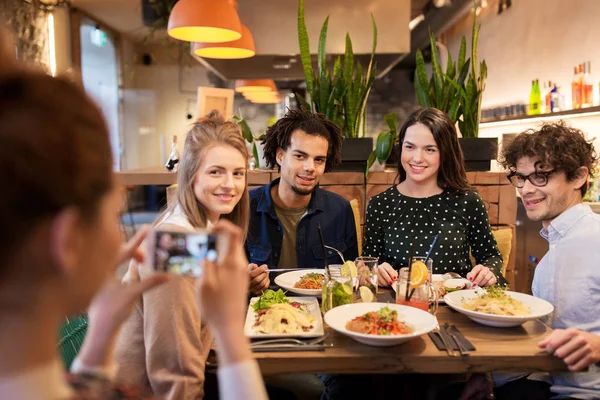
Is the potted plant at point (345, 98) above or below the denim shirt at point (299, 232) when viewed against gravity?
above

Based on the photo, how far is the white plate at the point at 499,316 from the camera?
4.71 ft

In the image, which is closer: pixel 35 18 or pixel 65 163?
pixel 65 163

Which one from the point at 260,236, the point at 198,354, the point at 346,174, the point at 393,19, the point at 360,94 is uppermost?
the point at 393,19

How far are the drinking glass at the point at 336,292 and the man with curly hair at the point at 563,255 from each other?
0.50 metres

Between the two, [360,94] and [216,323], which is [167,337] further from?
[360,94]

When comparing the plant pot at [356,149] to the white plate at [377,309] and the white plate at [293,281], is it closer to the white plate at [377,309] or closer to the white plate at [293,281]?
the white plate at [293,281]

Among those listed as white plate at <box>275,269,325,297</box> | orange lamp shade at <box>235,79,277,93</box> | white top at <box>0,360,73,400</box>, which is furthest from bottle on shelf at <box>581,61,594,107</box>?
white top at <box>0,360,73,400</box>

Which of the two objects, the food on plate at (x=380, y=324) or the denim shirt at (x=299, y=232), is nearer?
the food on plate at (x=380, y=324)

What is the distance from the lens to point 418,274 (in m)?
1.59

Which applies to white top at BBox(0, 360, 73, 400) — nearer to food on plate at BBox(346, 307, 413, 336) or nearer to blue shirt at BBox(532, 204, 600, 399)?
food on plate at BBox(346, 307, 413, 336)

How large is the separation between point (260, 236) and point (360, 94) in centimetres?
127

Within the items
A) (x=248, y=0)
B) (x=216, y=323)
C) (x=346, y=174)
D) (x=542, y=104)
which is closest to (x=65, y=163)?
(x=216, y=323)

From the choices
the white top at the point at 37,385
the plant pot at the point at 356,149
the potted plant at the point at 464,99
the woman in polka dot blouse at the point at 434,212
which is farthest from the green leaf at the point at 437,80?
the white top at the point at 37,385

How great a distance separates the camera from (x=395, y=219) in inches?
97.1
